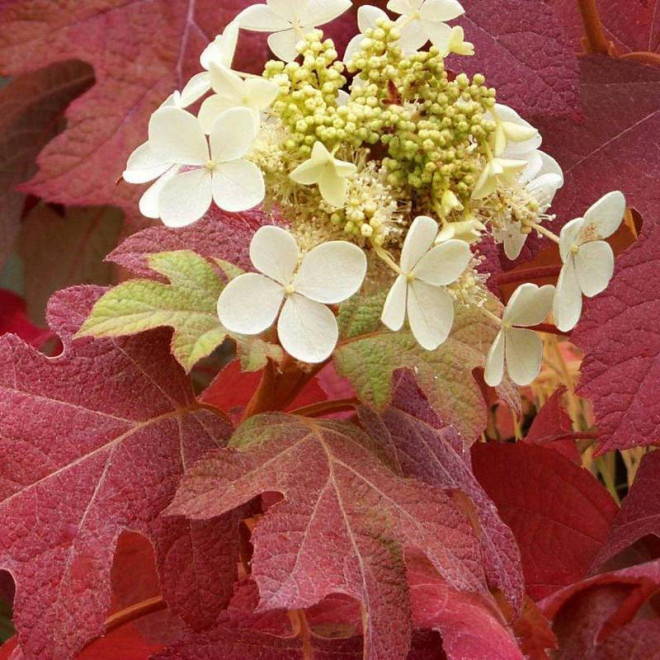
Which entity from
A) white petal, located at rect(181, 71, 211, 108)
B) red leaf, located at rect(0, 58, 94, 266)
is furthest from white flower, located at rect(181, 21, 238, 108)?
red leaf, located at rect(0, 58, 94, 266)

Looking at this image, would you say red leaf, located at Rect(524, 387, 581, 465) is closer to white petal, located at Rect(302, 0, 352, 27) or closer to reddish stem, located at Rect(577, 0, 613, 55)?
reddish stem, located at Rect(577, 0, 613, 55)

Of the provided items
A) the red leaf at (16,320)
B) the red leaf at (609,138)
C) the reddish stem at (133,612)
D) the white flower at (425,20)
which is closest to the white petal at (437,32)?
the white flower at (425,20)

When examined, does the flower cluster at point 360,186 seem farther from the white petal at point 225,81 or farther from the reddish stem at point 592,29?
the reddish stem at point 592,29

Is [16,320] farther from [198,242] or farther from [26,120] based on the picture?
[198,242]

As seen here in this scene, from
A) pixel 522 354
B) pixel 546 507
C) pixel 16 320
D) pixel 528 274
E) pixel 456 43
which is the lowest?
pixel 16 320

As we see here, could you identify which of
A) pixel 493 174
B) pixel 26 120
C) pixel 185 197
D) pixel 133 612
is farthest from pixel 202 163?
pixel 26 120

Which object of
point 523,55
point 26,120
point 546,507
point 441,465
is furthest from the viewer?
point 26,120

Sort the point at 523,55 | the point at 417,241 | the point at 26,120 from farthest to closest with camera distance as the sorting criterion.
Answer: the point at 26,120 → the point at 523,55 → the point at 417,241
